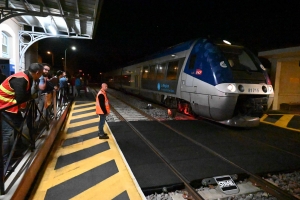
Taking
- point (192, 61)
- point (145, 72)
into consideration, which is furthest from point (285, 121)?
point (145, 72)

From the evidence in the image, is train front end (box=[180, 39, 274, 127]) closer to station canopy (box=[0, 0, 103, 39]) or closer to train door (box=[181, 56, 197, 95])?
train door (box=[181, 56, 197, 95])

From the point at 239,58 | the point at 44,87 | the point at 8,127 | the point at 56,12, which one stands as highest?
the point at 56,12

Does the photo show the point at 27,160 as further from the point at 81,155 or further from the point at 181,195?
the point at 181,195

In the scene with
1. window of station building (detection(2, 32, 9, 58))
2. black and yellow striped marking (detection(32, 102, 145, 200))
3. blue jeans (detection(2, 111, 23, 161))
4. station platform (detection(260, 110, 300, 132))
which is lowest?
black and yellow striped marking (detection(32, 102, 145, 200))

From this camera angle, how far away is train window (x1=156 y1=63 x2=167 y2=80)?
10.8 metres

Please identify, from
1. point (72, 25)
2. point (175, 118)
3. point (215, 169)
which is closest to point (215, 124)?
point (175, 118)

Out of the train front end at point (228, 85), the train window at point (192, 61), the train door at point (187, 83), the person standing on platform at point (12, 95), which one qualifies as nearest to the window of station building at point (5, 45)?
the person standing on platform at point (12, 95)

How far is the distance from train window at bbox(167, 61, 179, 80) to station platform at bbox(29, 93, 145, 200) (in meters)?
4.45

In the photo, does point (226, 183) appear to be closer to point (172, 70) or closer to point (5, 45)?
point (172, 70)

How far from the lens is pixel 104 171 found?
414cm

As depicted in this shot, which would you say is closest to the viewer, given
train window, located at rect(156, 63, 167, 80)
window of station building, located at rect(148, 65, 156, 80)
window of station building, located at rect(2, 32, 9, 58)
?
window of station building, located at rect(2, 32, 9, 58)

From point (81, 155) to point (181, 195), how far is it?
2525mm

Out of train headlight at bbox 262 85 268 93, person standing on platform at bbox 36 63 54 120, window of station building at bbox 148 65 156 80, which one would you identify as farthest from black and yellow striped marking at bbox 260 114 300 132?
person standing on platform at bbox 36 63 54 120

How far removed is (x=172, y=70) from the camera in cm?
980
